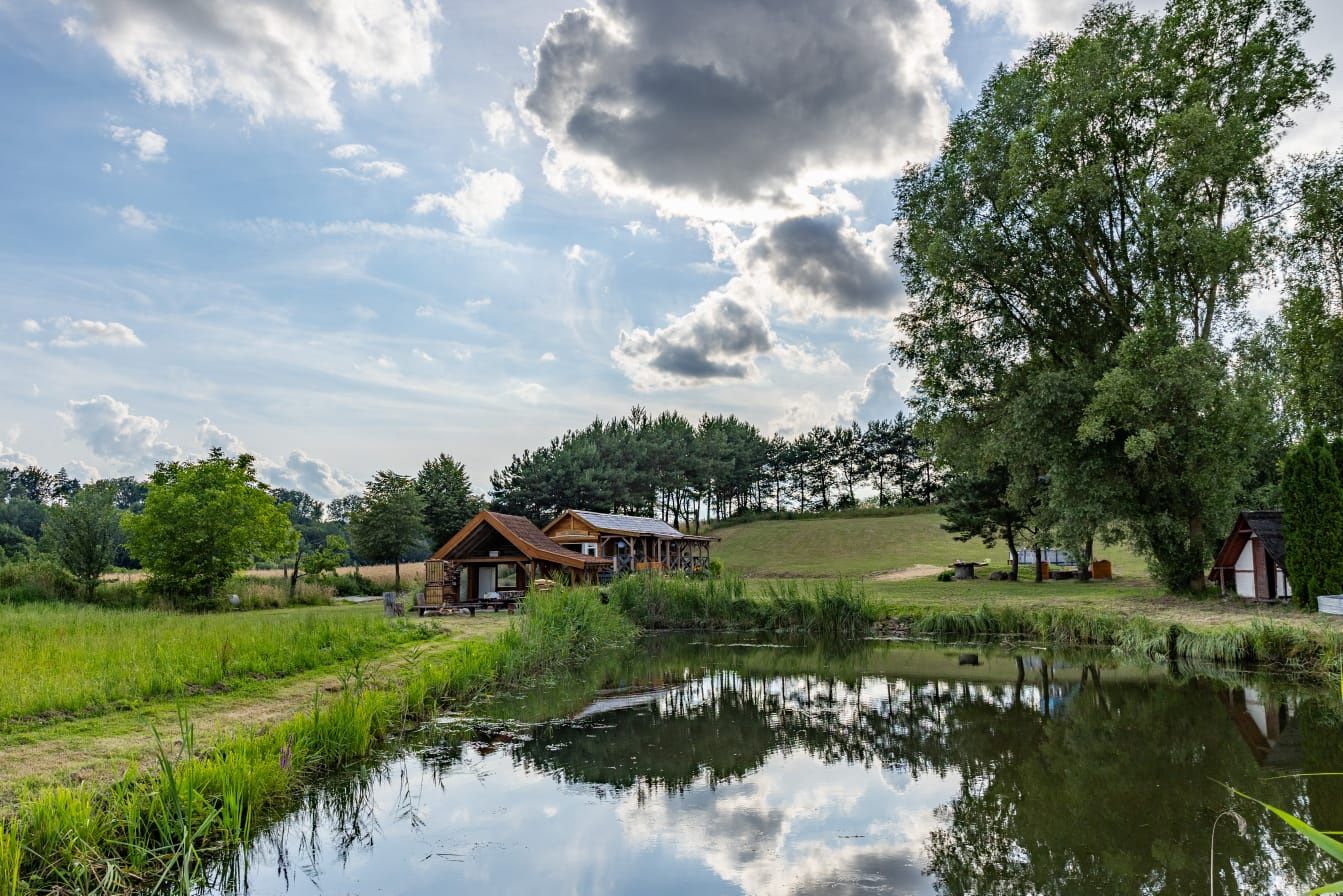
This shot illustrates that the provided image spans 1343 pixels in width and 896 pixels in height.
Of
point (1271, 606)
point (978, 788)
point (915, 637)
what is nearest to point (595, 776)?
point (978, 788)

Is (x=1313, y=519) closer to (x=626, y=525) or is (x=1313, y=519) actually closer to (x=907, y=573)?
(x=907, y=573)

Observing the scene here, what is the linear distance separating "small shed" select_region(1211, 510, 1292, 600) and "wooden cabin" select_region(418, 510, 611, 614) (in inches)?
691

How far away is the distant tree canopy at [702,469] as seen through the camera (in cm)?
5312

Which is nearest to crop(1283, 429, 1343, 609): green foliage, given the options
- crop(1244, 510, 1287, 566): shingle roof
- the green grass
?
crop(1244, 510, 1287, 566): shingle roof

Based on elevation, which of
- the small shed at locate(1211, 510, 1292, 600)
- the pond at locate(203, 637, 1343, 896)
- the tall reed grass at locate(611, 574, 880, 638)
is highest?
the small shed at locate(1211, 510, 1292, 600)

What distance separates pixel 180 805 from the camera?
223 inches

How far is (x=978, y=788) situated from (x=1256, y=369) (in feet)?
52.9

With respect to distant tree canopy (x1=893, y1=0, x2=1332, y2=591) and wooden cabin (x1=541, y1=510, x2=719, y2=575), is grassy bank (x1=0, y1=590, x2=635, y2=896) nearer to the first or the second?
distant tree canopy (x1=893, y1=0, x2=1332, y2=591)

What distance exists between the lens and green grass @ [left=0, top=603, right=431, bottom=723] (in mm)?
9031

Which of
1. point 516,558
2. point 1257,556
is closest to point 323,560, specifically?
point 516,558

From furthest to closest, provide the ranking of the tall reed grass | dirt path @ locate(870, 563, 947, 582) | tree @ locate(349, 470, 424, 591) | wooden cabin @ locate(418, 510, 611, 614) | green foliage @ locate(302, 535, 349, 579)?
1. tree @ locate(349, 470, 424, 591)
2. dirt path @ locate(870, 563, 947, 582)
3. green foliage @ locate(302, 535, 349, 579)
4. wooden cabin @ locate(418, 510, 611, 614)
5. the tall reed grass

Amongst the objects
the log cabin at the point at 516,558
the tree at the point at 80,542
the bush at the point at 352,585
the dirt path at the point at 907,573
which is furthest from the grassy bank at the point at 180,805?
the dirt path at the point at 907,573

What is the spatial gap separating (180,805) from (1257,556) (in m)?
21.4

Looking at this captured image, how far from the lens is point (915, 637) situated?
795 inches
